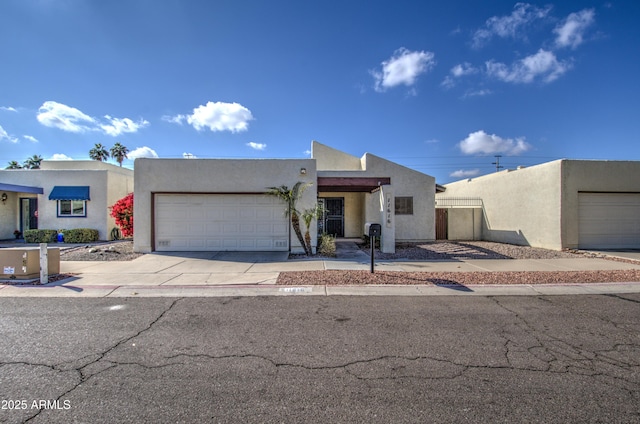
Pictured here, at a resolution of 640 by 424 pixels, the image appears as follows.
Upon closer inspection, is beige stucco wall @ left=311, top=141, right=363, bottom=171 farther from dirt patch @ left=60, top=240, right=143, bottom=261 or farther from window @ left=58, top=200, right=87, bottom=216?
window @ left=58, top=200, right=87, bottom=216

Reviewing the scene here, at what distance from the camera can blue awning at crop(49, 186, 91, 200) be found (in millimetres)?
16067

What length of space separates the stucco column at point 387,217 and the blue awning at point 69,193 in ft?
51.2

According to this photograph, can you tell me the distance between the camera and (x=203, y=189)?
39.2ft

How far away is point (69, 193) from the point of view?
16188 millimetres

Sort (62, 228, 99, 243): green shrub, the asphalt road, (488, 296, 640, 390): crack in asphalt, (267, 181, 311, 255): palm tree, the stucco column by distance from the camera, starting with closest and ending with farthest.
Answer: the asphalt road, (488, 296, 640, 390): crack in asphalt, (267, 181, 311, 255): palm tree, the stucco column, (62, 228, 99, 243): green shrub

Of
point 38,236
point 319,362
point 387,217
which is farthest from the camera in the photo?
point 38,236

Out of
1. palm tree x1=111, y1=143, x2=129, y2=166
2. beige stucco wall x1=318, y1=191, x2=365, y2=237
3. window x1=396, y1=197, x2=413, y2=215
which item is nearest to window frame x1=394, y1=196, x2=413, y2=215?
window x1=396, y1=197, x2=413, y2=215

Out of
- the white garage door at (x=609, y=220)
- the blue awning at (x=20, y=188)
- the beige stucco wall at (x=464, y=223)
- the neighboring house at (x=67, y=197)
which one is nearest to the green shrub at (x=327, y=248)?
the beige stucco wall at (x=464, y=223)

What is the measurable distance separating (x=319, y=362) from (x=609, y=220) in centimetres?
1588

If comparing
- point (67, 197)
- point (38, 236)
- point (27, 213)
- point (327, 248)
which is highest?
point (67, 197)

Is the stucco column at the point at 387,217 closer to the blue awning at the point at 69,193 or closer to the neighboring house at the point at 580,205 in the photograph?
the neighboring house at the point at 580,205

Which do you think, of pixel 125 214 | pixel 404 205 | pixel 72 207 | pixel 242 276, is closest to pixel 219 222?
pixel 125 214

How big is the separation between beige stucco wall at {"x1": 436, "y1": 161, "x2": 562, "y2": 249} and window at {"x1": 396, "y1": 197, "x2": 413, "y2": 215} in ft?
16.1

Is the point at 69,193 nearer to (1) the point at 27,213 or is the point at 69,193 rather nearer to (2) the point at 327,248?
(1) the point at 27,213
